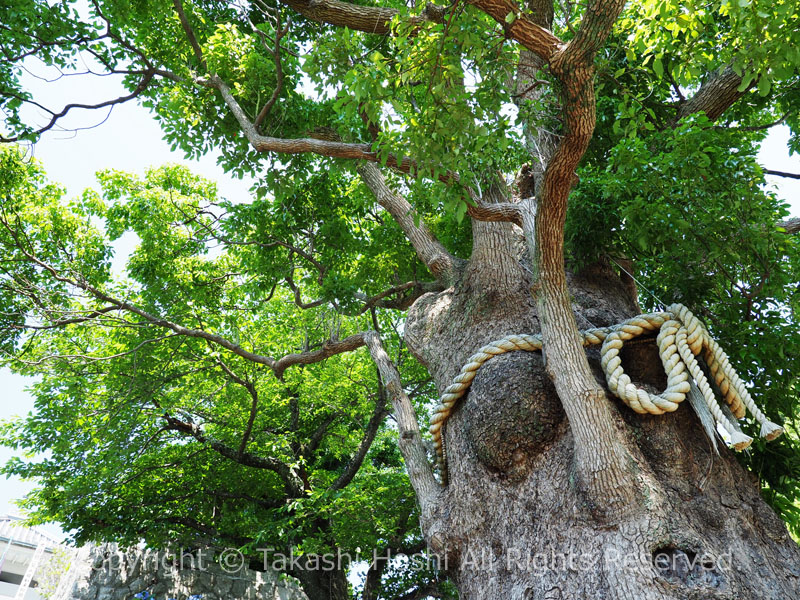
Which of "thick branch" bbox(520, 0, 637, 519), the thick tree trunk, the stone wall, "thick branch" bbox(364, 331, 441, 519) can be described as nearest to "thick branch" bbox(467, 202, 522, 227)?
"thick branch" bbox(520, 0, 637, 519)

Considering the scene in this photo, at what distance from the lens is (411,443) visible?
4.11 m

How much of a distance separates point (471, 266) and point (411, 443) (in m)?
1.45

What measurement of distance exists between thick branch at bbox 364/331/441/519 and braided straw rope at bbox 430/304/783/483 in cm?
15

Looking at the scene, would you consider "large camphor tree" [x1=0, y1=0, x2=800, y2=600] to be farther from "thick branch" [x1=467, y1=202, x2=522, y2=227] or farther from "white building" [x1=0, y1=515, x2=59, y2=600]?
"white building" [x1=0, y1=515, x2=59, y2=600]

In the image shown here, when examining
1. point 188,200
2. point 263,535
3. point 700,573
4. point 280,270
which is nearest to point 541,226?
point 700,573

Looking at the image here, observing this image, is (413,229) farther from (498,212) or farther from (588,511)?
(588,511)

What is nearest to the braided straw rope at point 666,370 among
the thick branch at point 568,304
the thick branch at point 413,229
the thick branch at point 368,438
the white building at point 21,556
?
the thick branch at point 568,304

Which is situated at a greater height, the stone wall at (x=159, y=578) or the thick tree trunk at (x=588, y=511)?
the stone wall at (x=159, y=578)

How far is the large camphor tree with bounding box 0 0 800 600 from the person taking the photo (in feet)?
9.34

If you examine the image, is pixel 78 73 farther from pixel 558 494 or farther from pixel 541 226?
pixel 558 494

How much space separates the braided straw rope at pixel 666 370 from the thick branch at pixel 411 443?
0.15 meters

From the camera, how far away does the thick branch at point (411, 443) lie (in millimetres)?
3670

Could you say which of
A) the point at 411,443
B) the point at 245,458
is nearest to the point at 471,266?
the point at 411,443

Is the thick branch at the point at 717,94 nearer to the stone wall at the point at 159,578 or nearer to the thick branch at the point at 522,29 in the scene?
the thick branch at the point at 522,29
